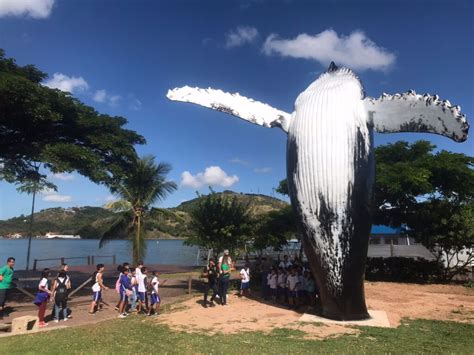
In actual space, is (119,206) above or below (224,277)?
above

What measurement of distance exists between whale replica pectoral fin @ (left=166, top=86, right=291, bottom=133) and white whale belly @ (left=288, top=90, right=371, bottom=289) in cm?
123

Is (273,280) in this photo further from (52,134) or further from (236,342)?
(52,134)

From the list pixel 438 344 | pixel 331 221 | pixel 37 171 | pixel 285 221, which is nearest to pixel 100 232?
pixel 37 171

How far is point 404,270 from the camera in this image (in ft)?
63.6

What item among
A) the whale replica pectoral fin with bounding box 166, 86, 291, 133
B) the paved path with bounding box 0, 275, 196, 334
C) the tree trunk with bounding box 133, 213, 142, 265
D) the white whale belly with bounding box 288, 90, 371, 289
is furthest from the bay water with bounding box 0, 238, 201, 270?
the white whale belly with bounding box 288, 90, 371, 289

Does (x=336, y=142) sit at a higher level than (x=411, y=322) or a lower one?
higher

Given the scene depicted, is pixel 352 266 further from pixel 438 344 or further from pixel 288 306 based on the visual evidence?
pixel 288 306

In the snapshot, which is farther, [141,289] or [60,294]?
[141,289]

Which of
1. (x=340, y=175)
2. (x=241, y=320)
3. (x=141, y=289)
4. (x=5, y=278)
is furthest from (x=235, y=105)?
(x=5, y=278)

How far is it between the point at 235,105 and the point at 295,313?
5517mm

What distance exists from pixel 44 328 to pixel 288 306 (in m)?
6.27

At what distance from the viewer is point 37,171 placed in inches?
701

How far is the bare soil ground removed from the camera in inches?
363

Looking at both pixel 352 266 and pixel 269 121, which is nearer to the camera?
pixel 352 266
